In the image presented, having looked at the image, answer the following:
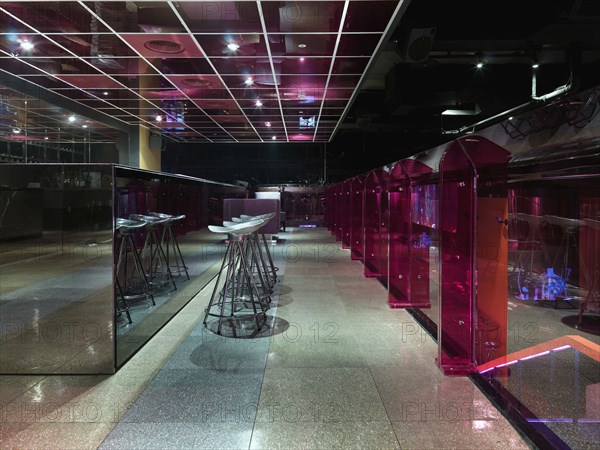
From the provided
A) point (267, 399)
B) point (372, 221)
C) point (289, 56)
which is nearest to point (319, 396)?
point (267, 399)

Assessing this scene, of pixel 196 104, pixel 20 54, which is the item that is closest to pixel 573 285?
Result: pixel 196 104

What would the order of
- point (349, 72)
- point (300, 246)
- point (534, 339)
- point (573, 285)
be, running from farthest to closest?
point (300, 246) → point (349, 72) → point (573, 285) → point (534, 339)

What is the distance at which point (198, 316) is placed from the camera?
3.91 meters

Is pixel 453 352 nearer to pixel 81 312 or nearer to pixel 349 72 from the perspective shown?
pixel 81 312

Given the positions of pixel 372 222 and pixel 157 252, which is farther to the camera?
pixel 372 222

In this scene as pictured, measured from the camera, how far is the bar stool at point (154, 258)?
3.56m

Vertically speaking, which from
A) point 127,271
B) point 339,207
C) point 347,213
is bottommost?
point 127,271

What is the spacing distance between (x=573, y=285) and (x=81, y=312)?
5664 millimetres

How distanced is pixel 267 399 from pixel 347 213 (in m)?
6.90

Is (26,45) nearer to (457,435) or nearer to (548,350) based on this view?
(457,435)

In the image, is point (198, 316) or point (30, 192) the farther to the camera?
point (198, 316)

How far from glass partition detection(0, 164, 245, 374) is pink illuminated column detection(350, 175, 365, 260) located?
4636 mm

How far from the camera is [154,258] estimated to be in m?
3.86

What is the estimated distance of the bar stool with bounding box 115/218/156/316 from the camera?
2748mm
